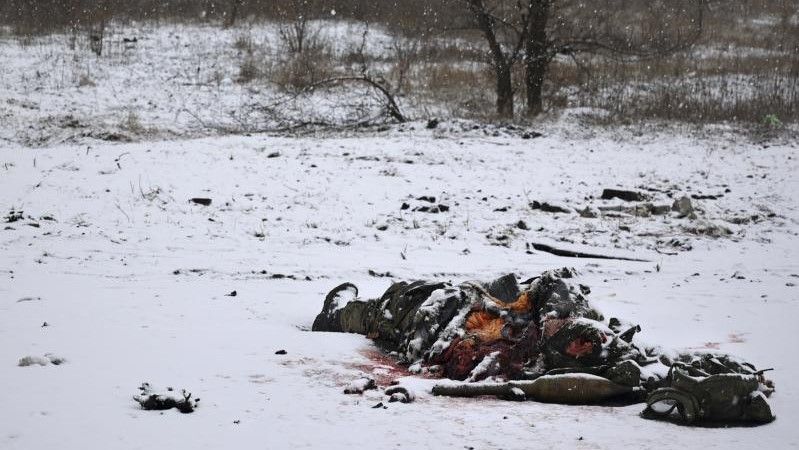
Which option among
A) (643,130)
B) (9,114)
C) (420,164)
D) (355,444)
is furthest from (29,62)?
(355,444)

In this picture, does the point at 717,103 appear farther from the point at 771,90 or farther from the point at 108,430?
the point at 108,430

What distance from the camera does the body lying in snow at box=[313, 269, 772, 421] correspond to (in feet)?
12.6

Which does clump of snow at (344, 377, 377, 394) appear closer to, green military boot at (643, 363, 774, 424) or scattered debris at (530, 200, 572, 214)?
green military boot at (643, 363, 774, 424)

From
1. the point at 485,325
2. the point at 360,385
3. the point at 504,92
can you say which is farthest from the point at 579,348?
the point at 504,92

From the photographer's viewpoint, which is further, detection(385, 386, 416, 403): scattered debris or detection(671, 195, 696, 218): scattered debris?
detection(671, 195, 696, 218): scattered debris

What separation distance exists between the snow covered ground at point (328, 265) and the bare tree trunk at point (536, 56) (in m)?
2.09

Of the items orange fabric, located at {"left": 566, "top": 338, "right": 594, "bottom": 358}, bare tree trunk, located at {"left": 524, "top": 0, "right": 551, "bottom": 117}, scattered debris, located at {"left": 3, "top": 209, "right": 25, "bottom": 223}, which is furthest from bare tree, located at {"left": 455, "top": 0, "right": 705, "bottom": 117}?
orange fabric, located at {"left": 566, "top": 338, "right": 594, "bottom": 358}

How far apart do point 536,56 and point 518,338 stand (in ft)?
41.3

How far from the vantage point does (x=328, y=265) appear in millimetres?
7500

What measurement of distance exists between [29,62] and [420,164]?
10906 millimetres

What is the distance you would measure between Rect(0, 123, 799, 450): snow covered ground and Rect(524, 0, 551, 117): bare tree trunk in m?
2.09

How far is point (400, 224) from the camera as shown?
919 centimetres

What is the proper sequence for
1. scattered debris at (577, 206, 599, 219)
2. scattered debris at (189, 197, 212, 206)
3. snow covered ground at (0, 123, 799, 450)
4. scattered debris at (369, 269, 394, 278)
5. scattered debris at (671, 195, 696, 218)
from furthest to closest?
scattered debris at (577, 206, 599, 219) < scattered debris at (671, 195, 696, 218) < scattered debris at (189, 197, 212, 206) < scattered debris at (369, 269, 394, 278) < snow covered ground at (0, 123, 799, 450)

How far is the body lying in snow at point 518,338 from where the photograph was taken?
386 cm
